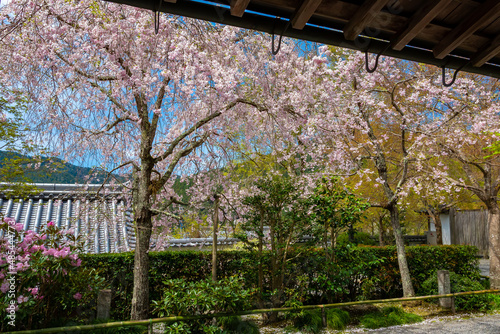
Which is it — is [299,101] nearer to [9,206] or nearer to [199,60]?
[199,60]

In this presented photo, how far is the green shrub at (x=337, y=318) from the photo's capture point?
5.02 m

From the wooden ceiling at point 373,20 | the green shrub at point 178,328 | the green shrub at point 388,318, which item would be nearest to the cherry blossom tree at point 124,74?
the green shrub at point 178,328

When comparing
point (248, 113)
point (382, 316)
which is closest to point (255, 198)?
point (248, 113)

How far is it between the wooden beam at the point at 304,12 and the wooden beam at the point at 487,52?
3.23 ft

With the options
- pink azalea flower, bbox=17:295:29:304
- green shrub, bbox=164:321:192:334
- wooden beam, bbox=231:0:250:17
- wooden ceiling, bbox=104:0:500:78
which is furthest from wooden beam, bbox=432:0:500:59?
pink azalea flower, bbox=17:295:29:304

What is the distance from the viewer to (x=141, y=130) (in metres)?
4.86

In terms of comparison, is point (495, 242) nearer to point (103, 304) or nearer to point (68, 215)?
point (103, 304)

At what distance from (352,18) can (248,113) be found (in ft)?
13.4

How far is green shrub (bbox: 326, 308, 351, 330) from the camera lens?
502cm

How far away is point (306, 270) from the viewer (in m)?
5.77

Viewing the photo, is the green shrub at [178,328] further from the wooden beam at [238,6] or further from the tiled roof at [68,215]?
the wooden beam at [238,6]

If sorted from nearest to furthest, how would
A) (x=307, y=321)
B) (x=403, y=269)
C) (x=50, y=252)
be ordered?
(x=50, y=252) → (x=307, y=321) → (x=403, y=269)

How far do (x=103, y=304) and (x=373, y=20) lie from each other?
4.50 metres

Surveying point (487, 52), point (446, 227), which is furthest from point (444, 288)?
point (446, 227)
